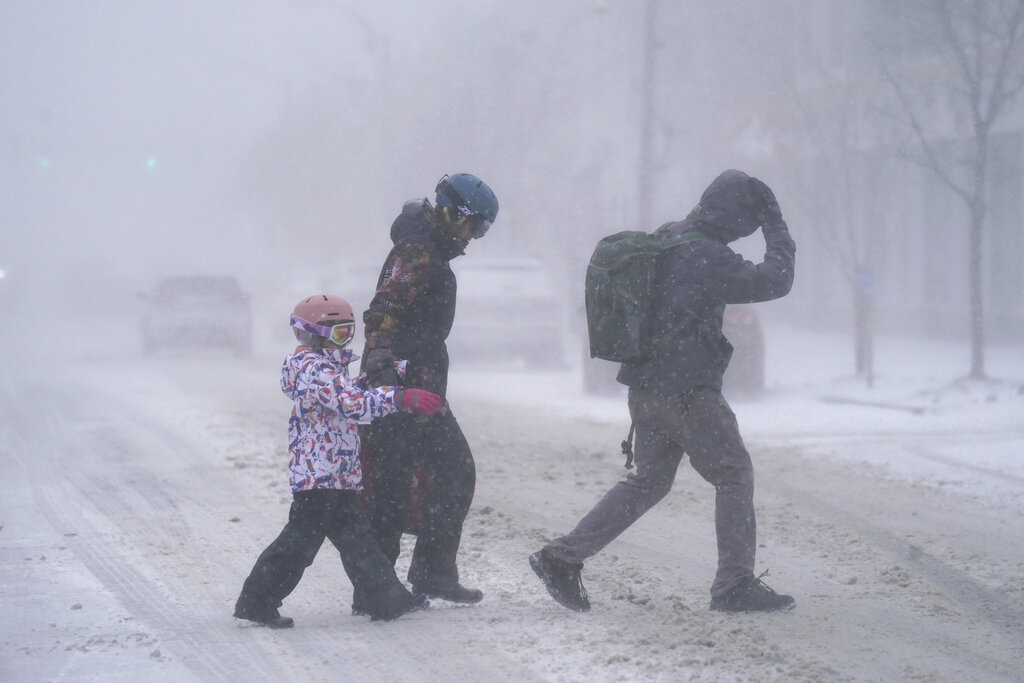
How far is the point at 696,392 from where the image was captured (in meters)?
4.80

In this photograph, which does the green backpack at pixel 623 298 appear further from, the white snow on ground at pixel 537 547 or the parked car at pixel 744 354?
the parked car at pixel 744 354

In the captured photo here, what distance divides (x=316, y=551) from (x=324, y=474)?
353 millimetres

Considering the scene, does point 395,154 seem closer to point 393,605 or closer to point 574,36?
point 574,36

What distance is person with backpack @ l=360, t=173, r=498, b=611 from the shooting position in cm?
483

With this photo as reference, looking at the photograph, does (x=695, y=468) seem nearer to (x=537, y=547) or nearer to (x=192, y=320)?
(x=537, y=547)

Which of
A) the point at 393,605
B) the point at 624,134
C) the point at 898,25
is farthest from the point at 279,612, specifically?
the point at 624,134

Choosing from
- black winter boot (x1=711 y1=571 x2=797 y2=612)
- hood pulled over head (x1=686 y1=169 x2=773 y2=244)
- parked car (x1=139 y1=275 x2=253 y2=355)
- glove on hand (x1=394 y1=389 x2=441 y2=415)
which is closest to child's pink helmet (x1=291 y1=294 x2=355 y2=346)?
glove on hand (x1=394 y1=389 x2=441 y2=415)

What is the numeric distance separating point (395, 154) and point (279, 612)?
30528mm

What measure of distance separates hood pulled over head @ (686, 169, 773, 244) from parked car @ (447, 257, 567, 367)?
1370 cm

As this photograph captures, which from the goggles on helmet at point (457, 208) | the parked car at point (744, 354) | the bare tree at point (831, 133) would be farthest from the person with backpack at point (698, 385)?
the bare tree at point (831, 133)

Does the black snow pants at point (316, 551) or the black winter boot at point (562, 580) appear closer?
the black snow pants at point (316, 551)

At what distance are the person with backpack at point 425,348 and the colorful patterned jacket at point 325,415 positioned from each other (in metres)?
0.15

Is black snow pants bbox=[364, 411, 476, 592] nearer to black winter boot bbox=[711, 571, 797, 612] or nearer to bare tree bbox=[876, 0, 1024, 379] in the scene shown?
black winter boot bbox=[711, 571, 797, 612]

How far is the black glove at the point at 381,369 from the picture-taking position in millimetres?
4594
